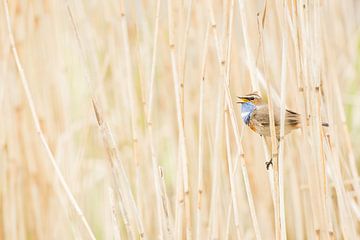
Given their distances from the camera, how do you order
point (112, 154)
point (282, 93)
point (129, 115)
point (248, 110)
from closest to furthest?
point (282, 93), point (112, 154), point (248, 110), point (129, 115)

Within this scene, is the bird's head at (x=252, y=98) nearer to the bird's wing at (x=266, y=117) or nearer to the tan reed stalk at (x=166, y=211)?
the bird's wing at (x=266, y=117)

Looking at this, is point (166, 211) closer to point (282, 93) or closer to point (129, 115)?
point (282, 93)

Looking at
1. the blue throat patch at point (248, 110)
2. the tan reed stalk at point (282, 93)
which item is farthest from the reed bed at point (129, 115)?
the tan reed stalk at point (282, 93)

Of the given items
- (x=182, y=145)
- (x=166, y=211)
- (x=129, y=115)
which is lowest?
(x=166, y=211)

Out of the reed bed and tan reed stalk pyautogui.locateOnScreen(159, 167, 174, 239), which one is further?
the reed bed

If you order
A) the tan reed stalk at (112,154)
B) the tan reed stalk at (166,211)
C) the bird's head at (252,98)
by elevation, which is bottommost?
the tan reed stalk at (166,211)

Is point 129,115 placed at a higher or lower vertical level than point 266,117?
higher

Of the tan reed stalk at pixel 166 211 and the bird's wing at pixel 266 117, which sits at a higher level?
the bird's wing at pixel 266 117

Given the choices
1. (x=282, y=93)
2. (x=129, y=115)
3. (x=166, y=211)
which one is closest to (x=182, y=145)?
(x=166, y=211)

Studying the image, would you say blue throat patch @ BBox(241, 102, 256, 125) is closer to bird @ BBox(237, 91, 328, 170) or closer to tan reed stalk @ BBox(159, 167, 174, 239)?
bird @ BBox(237, 91, 328, 170)

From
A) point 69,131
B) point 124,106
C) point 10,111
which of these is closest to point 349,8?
point 124,106

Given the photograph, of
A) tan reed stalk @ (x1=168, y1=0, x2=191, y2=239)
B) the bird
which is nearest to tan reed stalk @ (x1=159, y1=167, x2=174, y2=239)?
tan reed stalk @ (x1=168, y1=0, x2=191, y2=239)

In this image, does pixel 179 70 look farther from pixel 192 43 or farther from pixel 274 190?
pixel 192 43

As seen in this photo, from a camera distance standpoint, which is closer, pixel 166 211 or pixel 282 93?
pixel 282 93
